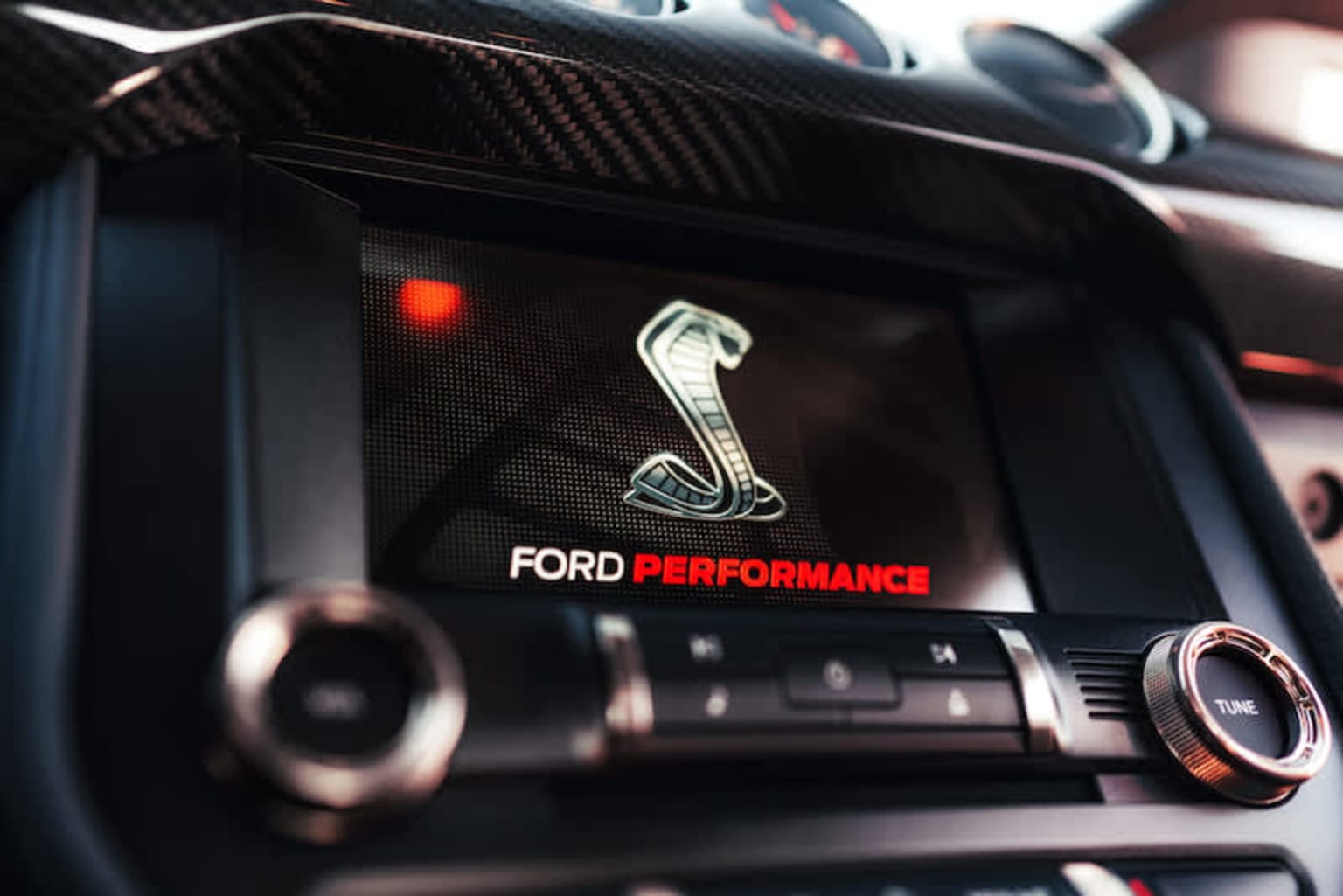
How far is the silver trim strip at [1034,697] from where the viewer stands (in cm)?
59

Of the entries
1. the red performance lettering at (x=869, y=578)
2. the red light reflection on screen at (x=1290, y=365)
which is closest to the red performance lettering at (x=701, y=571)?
the red performance lettering at (x=869, y=578)

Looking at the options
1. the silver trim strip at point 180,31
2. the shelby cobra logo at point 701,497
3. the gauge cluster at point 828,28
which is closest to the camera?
the silver trim strip at point 180,31

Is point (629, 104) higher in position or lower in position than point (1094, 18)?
lower

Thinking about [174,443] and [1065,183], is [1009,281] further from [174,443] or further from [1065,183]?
[174,443]

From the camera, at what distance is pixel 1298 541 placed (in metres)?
0.80

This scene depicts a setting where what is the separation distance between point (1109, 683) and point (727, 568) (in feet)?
0.75

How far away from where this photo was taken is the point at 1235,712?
646 millimetres

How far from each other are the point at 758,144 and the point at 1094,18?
115cm

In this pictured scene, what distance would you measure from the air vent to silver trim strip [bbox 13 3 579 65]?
0.49 m

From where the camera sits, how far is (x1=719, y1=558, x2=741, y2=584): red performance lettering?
679mm

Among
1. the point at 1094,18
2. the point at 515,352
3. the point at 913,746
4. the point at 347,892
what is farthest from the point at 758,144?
the point at 1094,18

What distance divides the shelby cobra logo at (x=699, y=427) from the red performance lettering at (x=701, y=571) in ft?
0.09

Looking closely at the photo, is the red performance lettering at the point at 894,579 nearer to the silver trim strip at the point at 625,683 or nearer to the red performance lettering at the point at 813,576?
the red performance lettering at the point at 813,576

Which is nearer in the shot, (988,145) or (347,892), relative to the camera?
(347,892)
